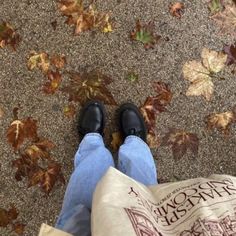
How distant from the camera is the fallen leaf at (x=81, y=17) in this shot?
1.39 meters

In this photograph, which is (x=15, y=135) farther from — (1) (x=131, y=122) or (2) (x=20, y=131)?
(1) (x=131, y=122)

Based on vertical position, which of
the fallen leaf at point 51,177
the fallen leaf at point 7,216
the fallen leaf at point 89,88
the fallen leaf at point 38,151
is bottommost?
the fallen leaf at point 7,216

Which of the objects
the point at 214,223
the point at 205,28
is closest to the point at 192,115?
the point at 205,28

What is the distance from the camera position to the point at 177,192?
88 centimetres

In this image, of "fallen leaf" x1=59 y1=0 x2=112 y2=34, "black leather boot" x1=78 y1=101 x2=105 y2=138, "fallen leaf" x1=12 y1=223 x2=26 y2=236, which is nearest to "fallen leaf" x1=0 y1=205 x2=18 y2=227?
"fallen leaf" x1=12 y1=223 x2=26 y2=236

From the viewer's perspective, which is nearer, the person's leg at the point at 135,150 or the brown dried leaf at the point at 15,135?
the person's leg at the point at 135,150

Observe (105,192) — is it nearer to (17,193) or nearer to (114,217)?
(114,217)

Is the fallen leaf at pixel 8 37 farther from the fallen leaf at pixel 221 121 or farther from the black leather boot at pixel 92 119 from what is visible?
the fallen leaf at pixel 221 121

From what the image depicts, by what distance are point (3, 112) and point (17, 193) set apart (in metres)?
0.25

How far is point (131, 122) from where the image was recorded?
4.38 feet

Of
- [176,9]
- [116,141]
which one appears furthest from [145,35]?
[116,141]

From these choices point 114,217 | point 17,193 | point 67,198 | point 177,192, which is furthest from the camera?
point 17,193

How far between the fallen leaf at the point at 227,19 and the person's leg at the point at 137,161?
45 centimetres

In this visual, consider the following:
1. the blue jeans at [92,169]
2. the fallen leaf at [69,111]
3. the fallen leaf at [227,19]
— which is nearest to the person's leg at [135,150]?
the blue jeans at [92,169]
